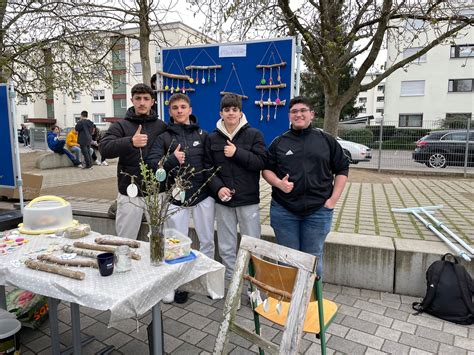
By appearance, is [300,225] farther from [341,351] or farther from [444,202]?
[444,202]

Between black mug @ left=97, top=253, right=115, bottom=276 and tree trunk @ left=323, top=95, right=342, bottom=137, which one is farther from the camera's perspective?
tree trunk @ left=323, top=95, right=342, bottom=137

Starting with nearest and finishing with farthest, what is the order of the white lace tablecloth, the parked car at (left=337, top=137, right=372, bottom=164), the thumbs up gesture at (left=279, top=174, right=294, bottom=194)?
the white lace tablecloth → the thumbs up gesture at (left=279, top=174, right=294, bottom=194) → the parked car at (left=337, top=137, right=372, bottom=164)

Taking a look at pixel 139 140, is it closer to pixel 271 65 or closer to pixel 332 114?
pixel 271 65

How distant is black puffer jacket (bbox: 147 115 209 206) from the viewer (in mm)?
3049

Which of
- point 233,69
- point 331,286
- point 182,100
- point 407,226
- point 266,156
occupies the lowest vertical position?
point 331,286

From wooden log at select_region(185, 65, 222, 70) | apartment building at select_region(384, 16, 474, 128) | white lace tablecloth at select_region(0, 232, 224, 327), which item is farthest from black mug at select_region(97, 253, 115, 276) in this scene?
apartment building at select_region(384, 16, 474, 128)

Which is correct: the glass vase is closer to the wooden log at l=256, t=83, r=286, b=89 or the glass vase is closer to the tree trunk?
the wooden log at l=256, t=83, r=286, b=89

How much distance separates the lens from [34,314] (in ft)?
9.32

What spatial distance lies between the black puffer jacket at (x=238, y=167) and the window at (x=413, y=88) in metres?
28.1

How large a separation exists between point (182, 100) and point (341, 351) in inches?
91.0

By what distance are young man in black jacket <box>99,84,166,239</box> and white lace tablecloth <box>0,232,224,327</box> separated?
979 millimetres

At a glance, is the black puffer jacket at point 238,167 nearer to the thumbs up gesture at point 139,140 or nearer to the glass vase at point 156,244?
the thumbs up gesture at point 139,140

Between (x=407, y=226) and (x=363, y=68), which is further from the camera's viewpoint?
(x=363, y=68)

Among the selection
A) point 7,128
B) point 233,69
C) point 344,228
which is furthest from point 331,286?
point 7,128
